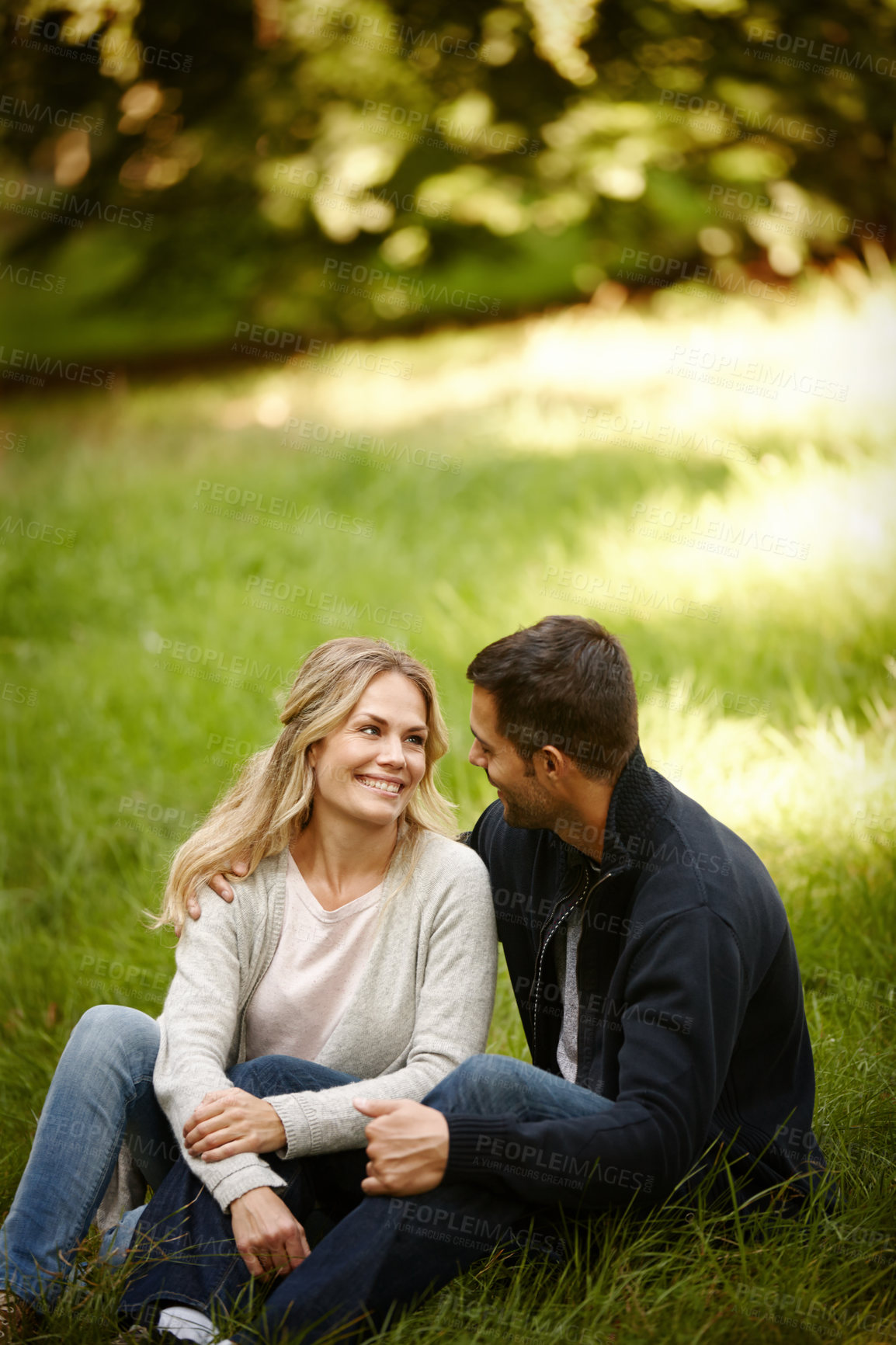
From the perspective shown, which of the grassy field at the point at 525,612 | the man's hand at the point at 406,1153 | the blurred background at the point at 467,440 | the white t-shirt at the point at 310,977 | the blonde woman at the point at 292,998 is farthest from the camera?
the blurred background at the point at 467,440

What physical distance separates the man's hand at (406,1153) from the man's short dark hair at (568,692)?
79 centimetres

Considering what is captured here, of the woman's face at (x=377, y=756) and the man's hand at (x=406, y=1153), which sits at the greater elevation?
the woman's face at (x=377, y=756)

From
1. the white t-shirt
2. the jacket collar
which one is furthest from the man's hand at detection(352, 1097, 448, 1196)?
the jacket collar

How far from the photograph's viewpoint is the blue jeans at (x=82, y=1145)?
255 centimetres

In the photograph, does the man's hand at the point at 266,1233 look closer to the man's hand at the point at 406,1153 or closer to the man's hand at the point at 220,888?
the man's hand at the point at 406,1153

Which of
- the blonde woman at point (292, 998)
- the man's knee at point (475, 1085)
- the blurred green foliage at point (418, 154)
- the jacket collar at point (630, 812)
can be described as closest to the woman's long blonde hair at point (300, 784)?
the blonde woman at point (292, 998)

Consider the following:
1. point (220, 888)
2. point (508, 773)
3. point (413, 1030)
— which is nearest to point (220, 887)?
point (220, 888)

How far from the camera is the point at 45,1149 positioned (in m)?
2.62

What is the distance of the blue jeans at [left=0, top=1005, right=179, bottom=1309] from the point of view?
2551 millimetres

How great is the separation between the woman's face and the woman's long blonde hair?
0.03m

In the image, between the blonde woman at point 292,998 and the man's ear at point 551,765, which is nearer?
the blonde woman at point 292,998

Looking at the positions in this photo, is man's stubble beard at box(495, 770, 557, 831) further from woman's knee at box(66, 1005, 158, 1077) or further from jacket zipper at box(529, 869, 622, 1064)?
woman's knee at box(66, 1005, 158, 1077)

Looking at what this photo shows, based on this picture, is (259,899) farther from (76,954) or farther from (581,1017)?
(76,954)

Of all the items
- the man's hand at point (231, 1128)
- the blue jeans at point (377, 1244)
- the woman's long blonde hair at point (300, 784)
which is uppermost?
the woman's long blonde hair at point (300, 784)
